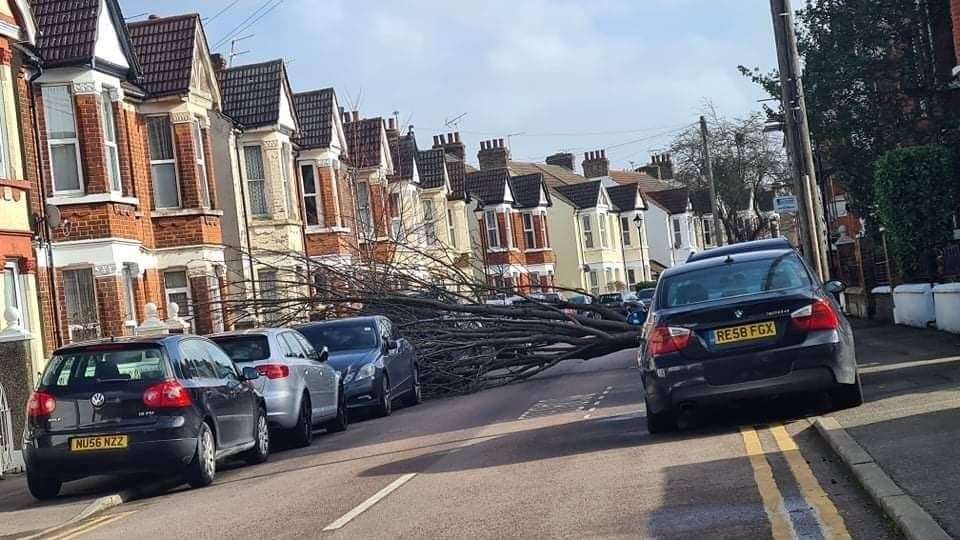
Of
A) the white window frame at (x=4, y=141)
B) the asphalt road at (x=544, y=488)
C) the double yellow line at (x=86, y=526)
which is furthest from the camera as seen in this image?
the white window frame at (x=4, y=141)

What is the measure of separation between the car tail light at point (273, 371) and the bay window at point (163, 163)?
45.3 feet

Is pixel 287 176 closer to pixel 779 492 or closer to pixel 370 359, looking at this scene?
pixel 370 359

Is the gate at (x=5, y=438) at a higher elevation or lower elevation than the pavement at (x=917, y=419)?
higher

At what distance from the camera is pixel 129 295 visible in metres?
28.4

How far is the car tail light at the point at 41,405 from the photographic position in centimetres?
1386

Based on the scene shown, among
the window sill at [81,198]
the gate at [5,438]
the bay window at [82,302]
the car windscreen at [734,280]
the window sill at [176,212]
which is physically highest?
the window sill at [81,198]

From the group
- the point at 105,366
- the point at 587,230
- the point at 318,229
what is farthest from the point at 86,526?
the point at 587,230

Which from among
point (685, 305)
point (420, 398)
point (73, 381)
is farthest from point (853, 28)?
point (73, 381)

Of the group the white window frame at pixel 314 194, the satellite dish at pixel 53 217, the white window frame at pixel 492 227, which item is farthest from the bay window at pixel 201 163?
the white window frame at pixel 492 227

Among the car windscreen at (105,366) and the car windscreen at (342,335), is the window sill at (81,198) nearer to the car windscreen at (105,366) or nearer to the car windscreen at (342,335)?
the car windscreen at (342,335)

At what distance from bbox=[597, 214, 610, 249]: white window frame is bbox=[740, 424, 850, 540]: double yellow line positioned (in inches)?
2782

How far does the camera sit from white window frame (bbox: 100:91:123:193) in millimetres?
26906

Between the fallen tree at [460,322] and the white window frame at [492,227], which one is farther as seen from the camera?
the white window frame at [492,227]

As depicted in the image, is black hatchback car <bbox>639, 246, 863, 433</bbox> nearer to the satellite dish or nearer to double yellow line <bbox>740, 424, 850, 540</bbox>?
double yellow line <bbox>740, 424, 850, 540</bbox>
